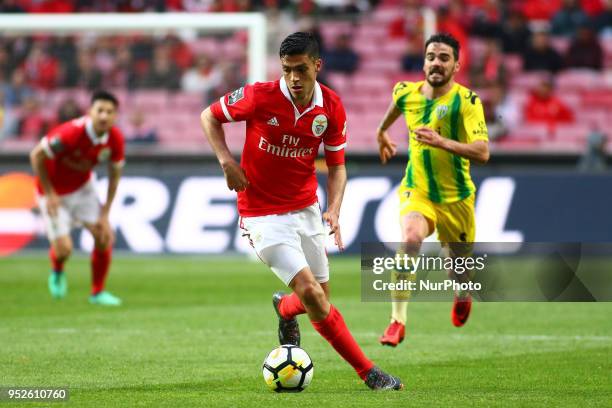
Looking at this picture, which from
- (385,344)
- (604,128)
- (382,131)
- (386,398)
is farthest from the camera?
(604,128)

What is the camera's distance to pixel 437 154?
10.0 m

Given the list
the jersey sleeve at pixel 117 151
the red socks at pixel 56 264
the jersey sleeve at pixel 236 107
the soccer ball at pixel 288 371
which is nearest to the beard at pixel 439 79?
the jersey sleeve at pixel 236 107

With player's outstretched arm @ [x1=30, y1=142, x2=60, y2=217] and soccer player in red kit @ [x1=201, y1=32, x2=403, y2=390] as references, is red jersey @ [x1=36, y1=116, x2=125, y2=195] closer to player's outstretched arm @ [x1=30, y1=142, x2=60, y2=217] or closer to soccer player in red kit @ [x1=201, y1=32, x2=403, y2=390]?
player's outstretched arm @ [x1=30, y1=142, x2=60, y2=217]

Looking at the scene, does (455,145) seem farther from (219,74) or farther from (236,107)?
(219,74)

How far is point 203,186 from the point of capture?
A: 18.5 m

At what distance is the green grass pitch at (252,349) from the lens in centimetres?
735

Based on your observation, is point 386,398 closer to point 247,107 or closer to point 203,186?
point 247,107

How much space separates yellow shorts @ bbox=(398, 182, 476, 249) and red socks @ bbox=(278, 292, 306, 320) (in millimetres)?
1933

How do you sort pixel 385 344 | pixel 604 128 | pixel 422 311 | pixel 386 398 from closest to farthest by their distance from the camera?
pixel 386 398
pixel 385 344
pixel 422 311
pixel 604 128

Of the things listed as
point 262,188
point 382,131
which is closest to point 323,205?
point 382,131

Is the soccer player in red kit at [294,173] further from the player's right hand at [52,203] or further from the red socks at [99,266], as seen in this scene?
the red socks at [99,266]

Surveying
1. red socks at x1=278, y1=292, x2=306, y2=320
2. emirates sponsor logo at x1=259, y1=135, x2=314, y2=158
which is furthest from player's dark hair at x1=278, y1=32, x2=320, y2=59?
red socks at x1=278, y1=292, x2=306, y2=320

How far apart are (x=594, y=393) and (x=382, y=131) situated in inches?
133

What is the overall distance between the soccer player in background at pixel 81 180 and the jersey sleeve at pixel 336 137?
18.4ft
